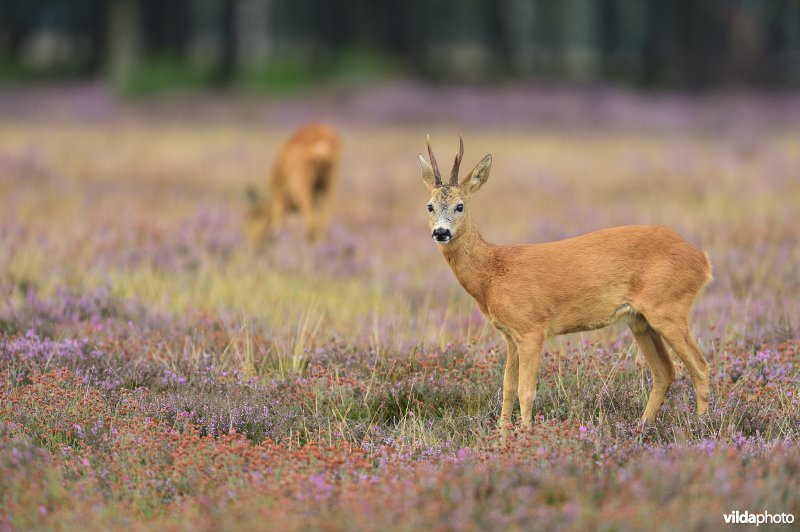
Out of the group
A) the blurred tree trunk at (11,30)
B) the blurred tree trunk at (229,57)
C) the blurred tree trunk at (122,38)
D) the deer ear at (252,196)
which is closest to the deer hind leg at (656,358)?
the deer ear at (252,196)

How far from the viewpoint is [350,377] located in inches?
259

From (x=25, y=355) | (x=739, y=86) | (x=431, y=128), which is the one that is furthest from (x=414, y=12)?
(x=25, y=355)

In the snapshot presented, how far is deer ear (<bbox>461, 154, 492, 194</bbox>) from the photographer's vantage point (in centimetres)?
626

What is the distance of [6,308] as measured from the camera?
25.4 feet

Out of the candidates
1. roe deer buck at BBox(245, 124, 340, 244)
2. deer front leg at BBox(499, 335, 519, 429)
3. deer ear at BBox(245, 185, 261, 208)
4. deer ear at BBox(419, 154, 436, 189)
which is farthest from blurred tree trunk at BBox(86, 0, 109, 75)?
deer front leg at BBox(499, 335, 519, 429)

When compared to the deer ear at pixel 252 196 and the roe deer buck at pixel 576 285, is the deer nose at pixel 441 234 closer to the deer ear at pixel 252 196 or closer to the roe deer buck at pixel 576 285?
the roe deer buck at pixel 576 285

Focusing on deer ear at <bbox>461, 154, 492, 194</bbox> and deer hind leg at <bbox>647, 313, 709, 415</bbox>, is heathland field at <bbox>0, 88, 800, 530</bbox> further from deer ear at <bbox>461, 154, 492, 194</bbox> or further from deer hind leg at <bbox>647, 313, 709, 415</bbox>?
deer ear at <bbox>461, 154, 492, 194</bbox>

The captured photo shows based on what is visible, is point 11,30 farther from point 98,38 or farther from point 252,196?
point 252,196

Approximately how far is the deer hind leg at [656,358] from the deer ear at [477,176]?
1.17 m

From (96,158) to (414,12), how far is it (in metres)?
21.0

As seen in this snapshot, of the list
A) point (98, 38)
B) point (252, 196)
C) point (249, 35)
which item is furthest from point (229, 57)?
point (252, 196)

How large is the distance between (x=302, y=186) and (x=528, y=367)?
6.56m

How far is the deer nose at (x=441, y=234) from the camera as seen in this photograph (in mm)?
5906

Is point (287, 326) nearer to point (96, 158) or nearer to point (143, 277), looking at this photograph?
point (143, 277)
